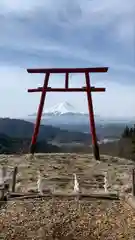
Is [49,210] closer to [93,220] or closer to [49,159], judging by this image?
[93,220]

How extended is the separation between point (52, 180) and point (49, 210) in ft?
6.87

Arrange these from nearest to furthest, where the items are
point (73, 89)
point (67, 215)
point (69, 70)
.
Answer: point (67, 215)
point (69, 70)
point (73, 89)

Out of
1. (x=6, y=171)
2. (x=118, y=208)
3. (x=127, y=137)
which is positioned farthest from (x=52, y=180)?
(x=127, y=137)

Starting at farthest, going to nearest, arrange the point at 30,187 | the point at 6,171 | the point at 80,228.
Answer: the point at 6,171 < the point at 30,187 < the point at 80,228

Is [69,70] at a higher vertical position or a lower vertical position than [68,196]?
higher

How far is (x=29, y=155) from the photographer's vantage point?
13508 mm

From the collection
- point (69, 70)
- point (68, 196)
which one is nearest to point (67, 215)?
point (68, 196)

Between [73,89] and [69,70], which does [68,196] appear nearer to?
[73,89]

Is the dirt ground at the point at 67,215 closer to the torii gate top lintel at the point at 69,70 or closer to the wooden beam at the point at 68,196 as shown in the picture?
the wooden beam at the point at 68,196

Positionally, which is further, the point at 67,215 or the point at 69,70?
the point at 69,70

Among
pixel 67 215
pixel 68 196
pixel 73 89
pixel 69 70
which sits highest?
pixel 69 70

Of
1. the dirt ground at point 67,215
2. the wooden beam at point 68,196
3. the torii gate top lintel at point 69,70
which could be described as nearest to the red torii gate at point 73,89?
the torii gate top lintel at point 69,70

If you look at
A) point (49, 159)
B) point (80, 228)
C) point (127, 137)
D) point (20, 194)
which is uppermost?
point (127, 137)

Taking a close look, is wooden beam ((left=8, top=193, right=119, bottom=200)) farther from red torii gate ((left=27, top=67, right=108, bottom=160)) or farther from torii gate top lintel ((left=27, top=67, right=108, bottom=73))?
torii gate top lintel ((left=27, top=67, right=108, bottom=73))
